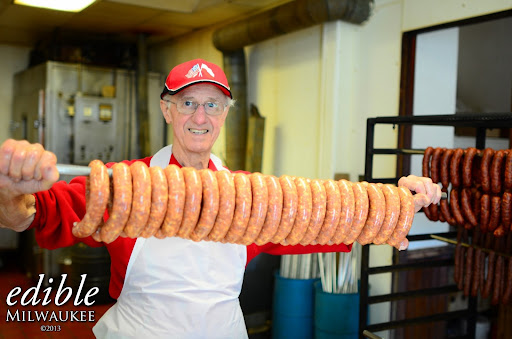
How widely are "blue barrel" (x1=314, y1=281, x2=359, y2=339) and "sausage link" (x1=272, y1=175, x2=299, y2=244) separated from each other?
8.13 ft

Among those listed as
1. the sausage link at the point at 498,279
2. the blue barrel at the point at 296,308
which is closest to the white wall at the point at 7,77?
the blue barrel at the point at 296,308

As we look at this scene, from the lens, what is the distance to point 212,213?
1.41 meters

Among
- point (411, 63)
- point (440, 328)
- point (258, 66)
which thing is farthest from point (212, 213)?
point (258, 66)

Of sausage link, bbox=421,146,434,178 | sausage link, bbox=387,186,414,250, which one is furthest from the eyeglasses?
sausage link, bbox=421,146,434,178

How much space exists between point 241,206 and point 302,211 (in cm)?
20

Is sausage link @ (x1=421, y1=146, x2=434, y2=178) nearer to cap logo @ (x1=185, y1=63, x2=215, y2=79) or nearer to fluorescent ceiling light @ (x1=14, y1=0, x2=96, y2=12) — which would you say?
cap logo @ (x1=185, y1=63, x2=215, y2=79)

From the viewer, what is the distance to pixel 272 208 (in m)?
1.47

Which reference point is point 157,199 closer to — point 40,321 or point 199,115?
point 199,115

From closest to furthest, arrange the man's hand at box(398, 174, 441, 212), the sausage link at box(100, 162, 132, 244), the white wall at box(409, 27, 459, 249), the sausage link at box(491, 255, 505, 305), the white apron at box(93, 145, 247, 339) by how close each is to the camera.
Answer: the sausage link at box(100, 162, 132, 244), the man's hand at box(398, 174, 441, 212), the white apron at box(93, 145, 247, 339), the sausage link at box(491, 255, 505, 305), the white wall at box(409, 27, 459, 249)

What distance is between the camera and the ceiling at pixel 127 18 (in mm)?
5309

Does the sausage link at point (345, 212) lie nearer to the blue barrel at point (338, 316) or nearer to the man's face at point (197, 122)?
the man's face at point (197, 122)

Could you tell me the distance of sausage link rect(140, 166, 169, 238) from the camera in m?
1.35

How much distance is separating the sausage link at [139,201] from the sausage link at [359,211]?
66cm

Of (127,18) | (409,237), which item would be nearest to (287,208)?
(409,237)
